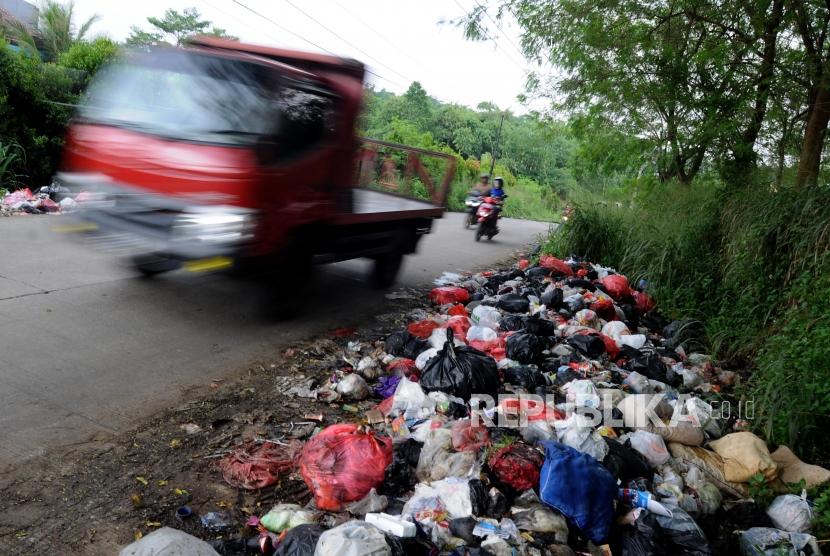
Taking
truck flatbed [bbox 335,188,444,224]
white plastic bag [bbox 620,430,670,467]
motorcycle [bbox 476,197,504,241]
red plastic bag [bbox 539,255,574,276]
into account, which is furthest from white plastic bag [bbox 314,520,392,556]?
motorcycle [bbox 476,197,504,241]

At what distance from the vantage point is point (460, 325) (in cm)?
551

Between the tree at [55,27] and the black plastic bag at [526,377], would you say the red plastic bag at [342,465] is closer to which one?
the black plastic bag at [526,377]

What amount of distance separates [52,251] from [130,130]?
102 inches

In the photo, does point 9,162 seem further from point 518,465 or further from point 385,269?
point 518,465

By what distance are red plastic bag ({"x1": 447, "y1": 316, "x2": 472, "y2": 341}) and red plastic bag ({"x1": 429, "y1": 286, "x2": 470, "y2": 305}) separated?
1.00 meters

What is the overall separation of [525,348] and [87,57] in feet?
37.2

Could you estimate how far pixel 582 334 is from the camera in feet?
17.9

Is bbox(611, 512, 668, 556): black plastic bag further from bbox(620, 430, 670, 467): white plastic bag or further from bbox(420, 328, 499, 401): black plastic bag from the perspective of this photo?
bbox(420, 328, 499, 401): black plastic bag

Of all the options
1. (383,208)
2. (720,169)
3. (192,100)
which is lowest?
(383,208)

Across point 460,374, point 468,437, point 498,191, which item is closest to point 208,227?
point 460,374

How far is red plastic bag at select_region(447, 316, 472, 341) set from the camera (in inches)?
209

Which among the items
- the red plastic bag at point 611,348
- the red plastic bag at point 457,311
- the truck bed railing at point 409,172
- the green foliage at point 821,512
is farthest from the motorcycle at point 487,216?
the green foliage at point 821,512

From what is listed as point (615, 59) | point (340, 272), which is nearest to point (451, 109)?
point (615, 59)

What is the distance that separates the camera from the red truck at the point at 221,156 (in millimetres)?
4246
